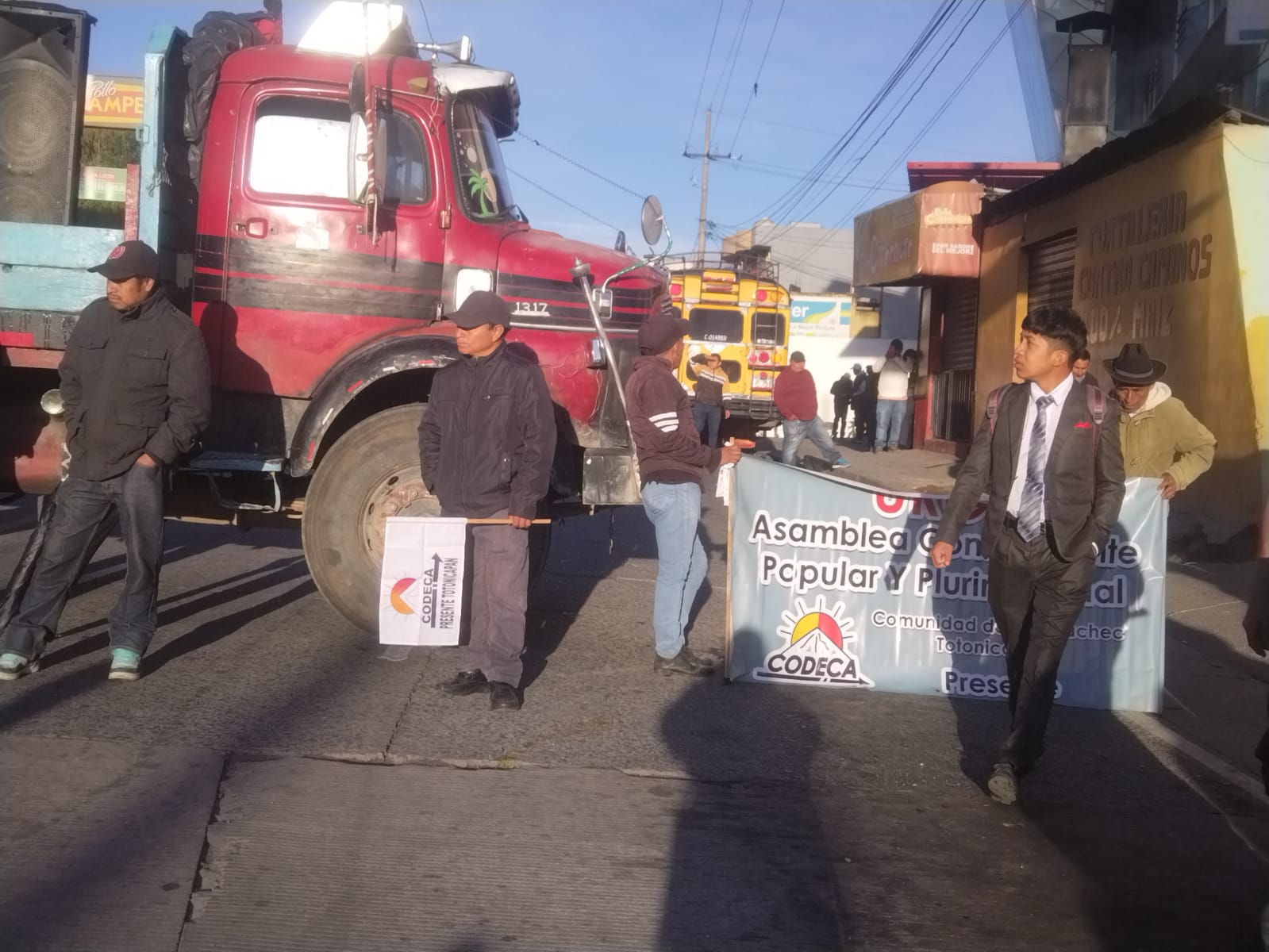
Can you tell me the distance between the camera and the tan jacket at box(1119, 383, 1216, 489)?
6.60 meters

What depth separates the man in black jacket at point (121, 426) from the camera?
19.1ft

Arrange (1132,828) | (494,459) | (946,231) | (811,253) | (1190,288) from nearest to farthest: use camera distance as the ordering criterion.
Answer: (1132,828)
(494,459)
(1190,288)
(946,231)
(811,253)

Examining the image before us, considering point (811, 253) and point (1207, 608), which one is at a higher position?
point (811, 253)

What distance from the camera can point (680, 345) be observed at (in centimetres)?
668

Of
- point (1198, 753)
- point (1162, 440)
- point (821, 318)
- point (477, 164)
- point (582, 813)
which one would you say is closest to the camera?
point (582, 813)

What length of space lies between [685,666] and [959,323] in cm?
1512

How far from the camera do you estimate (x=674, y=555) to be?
655 cm

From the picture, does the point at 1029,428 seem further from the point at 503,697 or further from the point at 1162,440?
the point at 503,697

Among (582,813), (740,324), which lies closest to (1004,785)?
(582,813)

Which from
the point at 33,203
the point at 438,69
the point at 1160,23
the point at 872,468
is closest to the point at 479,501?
the point at 438,69

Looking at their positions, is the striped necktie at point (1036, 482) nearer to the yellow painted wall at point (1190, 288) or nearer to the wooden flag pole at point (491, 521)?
the wooden flag pole at point (491, 521)

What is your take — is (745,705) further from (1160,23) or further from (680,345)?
(1160,23)

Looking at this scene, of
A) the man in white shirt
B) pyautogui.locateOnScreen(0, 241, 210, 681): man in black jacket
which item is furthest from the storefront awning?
pyautogui.locateOnScreen(0, 241, 210, 681): man in black jacket

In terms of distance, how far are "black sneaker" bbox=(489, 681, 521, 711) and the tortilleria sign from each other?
3621 millimetres
